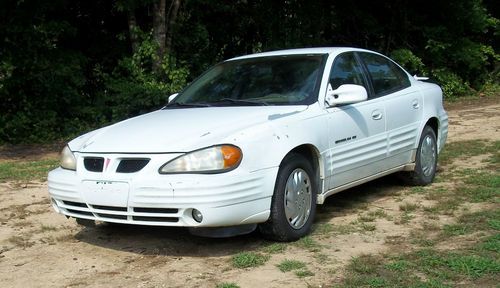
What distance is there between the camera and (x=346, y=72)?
19.8ft

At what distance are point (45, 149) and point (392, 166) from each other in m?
6.79

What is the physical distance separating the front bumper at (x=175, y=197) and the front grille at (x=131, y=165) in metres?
0.07

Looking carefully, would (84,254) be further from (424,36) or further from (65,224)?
(424,36)

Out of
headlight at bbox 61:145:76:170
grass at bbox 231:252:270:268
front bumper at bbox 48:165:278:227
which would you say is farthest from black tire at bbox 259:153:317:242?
headlight at bbox 61:145:76:170

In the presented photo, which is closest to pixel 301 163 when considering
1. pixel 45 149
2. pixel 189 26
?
pixel 45 149

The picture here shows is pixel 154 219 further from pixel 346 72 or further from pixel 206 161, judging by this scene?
pixel 346 72

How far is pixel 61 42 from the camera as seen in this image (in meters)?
13.3

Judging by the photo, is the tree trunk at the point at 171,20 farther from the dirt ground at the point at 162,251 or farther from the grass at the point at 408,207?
the grass at the point at 408,207

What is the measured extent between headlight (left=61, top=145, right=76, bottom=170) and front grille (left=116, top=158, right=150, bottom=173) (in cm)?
50

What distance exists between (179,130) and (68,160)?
903mm

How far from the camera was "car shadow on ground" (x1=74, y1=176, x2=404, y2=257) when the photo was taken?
4953 mm

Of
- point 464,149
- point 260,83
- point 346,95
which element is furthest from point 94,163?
point 464,149

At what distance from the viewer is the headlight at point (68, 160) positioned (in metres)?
4.94

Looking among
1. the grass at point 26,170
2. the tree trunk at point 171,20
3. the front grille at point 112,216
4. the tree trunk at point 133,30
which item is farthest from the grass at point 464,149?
the tree trunk at point 133,30
